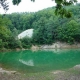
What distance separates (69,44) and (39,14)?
2496 cm

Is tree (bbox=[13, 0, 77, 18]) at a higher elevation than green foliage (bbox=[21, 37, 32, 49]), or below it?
higher

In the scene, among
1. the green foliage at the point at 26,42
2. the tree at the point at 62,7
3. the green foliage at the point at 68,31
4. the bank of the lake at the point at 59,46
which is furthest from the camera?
the green foliage at the point at 68,31

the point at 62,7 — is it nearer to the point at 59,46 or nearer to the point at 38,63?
the point at 38,63

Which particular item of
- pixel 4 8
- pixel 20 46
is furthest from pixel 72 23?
pixel 4 8

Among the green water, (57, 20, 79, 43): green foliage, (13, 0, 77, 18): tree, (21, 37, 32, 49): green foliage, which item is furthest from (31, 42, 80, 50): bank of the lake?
(13, 0, 77, 18): tree

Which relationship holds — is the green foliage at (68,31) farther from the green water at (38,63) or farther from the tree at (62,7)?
the tree at (62,7)

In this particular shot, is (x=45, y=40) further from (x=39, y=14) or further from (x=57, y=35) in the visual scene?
(x=39, y=14)

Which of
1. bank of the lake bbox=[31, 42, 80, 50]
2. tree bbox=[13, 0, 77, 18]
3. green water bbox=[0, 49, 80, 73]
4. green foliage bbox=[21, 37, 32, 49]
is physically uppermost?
tree bbox=[13, 0, 77, 18]

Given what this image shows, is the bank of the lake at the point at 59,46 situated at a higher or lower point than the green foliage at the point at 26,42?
lower

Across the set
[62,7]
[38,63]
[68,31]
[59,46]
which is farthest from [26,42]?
[62,7]

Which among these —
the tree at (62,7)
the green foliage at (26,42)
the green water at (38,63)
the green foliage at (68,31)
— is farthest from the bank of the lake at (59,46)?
the tree at (62,7)

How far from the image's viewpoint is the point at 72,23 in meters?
69.2

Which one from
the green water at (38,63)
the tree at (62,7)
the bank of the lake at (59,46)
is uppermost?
the tree at (62,7)

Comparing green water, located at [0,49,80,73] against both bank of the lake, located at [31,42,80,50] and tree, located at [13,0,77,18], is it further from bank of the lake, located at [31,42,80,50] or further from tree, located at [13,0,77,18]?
bank of the lake, located at [31,42,80,50]
